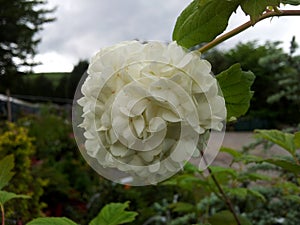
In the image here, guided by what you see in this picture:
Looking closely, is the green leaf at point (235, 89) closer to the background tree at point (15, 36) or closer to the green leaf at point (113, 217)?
the green leaf at point (113, 217)

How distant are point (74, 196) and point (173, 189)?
63cm

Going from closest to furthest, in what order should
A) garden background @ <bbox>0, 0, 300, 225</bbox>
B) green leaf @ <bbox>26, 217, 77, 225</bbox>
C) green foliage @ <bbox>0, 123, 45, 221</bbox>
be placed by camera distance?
green leaf @ <bbox>26, 217, 77, 225</bbox> < garden background @ <bbox>0, 0, 300, 225</bbox> < green foliage @ <bbox>0, 123, 45, 221</bbox>

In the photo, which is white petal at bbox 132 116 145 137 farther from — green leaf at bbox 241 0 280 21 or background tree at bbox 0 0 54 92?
background tree at bbox 0 0 54 92

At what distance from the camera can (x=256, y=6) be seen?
35 cm

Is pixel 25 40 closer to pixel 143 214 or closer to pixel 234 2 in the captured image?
pixel 143 214

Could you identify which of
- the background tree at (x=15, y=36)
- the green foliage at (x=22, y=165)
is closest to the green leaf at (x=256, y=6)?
the green foliage at (x=22, y=165)

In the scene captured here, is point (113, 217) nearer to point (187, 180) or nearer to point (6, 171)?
point (6, 171)

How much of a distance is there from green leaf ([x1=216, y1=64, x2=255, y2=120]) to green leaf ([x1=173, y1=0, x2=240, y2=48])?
34 millimetres

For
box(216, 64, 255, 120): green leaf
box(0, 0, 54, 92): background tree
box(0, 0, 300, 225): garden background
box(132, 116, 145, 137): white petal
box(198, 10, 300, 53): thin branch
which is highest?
box(0, 0, 54, 92): background tree

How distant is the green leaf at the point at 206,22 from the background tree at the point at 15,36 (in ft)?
39.3

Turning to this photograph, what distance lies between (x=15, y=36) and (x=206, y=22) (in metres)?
14.1

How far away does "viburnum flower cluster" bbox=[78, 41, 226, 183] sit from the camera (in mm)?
300

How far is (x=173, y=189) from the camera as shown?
2932 mm

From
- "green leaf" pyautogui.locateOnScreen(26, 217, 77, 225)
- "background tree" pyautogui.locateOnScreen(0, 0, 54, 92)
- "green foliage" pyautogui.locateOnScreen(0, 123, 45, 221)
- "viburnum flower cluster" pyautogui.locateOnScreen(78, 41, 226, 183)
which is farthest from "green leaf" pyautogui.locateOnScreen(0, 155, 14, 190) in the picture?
"background tree" pyautogui.locateOnScreen(0, 0, 54, 92)
